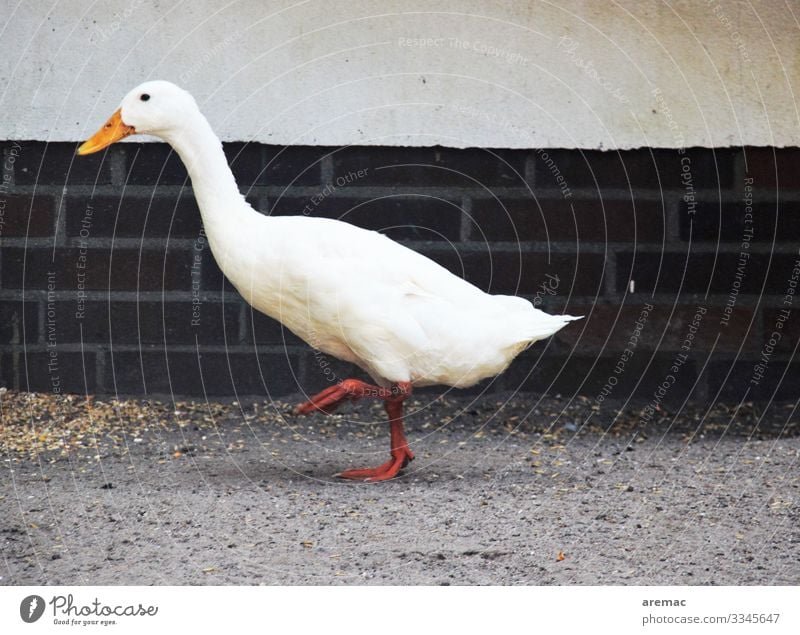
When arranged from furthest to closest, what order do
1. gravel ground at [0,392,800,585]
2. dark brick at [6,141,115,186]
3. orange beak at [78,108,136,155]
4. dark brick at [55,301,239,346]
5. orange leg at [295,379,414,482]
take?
dark brick at [55,301,239,346], dark brick at [6,141,115,186], orange beak at [78,108,136,155], orange leg at [295,379,414,482], gravel ground at [0,392,800,585]

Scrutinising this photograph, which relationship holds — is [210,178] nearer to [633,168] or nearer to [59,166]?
[59,166]

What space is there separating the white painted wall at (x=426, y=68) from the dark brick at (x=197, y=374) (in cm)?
83

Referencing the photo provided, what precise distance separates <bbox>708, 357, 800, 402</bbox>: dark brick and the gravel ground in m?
0.07

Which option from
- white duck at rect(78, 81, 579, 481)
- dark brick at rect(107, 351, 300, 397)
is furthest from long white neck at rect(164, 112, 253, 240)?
dark brick at rect(107, 351, 300, 397)

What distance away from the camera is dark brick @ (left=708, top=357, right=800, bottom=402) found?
4215mm

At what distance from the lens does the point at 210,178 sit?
3.17 meters

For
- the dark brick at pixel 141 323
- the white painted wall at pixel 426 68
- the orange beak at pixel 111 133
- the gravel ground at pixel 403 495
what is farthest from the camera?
the dark brick at pixel 141 323

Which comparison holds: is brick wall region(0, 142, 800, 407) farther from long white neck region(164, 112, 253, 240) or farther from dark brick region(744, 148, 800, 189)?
long white neck region(164, 112, 253, 240)

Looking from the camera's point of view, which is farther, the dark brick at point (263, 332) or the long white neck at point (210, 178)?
the dark brick at point (263, 332)

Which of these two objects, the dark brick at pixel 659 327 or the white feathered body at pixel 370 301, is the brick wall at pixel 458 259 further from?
the white feathered body at pixel 370 301

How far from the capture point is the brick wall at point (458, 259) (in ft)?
13.5

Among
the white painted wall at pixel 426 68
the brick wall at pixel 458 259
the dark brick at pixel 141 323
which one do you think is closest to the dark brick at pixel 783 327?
the brick wall at pixel 458 259

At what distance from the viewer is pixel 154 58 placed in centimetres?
399

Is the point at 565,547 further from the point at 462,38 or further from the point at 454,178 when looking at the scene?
the point at 462,38
